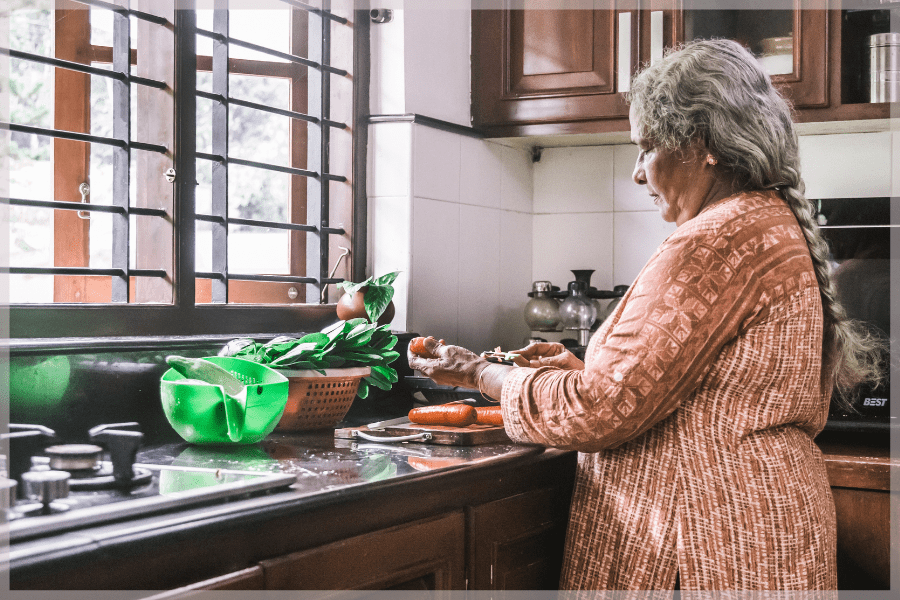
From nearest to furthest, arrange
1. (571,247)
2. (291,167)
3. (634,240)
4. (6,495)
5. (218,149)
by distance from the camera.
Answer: (6,495)
(218,149)
(291,167)
(634,240)
(571,247)

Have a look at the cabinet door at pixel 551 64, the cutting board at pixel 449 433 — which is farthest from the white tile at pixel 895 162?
the cutting board at pixel 449 433

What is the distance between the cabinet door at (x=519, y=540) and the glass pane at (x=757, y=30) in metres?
1.30

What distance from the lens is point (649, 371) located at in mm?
1179

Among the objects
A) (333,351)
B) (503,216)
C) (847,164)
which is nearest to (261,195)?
(503,216)

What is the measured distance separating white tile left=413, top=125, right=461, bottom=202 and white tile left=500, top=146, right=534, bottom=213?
0.23 metres

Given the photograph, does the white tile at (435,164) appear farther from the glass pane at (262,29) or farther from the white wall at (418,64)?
the glass pane at (262,29)

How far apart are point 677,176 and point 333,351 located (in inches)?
27.2

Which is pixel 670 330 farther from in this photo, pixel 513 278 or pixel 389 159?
pixel 513 278

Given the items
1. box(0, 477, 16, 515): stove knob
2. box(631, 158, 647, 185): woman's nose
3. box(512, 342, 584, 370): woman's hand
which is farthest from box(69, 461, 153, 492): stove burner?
box(631, 158, 647, 185): woman's nose

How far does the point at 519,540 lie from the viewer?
4.56 feet

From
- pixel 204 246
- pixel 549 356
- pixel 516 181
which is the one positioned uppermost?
pixel 516 181

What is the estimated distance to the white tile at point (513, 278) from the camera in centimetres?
258

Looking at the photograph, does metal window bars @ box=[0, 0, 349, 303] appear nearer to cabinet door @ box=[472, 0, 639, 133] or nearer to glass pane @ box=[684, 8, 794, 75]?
cabinet door @ box=[472, 0, 639, 133]

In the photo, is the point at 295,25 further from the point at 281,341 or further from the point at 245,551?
the point at 245,551
